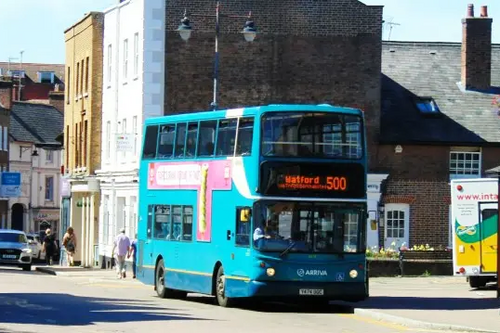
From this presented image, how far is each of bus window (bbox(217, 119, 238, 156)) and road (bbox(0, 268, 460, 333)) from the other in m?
3.39

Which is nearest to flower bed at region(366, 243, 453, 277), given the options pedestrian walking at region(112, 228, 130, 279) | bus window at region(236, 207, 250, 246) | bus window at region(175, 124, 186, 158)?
pedestrian walking at region(112, 228, 130, 279)

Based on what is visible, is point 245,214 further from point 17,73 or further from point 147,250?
point 17,73

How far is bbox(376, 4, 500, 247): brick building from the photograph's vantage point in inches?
2053

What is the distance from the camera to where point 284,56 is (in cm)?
5275

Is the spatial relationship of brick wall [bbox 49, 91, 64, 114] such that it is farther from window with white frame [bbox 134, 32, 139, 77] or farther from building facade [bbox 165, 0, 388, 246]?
building facade [bbox 165, 0, 388, 246]

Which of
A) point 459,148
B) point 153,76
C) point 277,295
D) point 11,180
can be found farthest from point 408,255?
point 11,180

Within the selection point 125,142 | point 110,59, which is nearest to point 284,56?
point 125,142

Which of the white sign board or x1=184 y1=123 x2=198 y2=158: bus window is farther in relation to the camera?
the white sign board

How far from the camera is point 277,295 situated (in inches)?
1131

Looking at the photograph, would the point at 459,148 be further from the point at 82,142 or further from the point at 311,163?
the point at 311,163

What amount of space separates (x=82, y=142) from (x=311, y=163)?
3798 centimetres

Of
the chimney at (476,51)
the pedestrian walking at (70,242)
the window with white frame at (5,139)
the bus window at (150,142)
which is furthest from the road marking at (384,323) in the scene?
the window with white frame at (5,139)

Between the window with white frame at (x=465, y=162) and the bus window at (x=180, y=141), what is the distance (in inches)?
843

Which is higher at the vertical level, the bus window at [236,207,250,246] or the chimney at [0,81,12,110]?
the chimney at [0,81,12,110]
